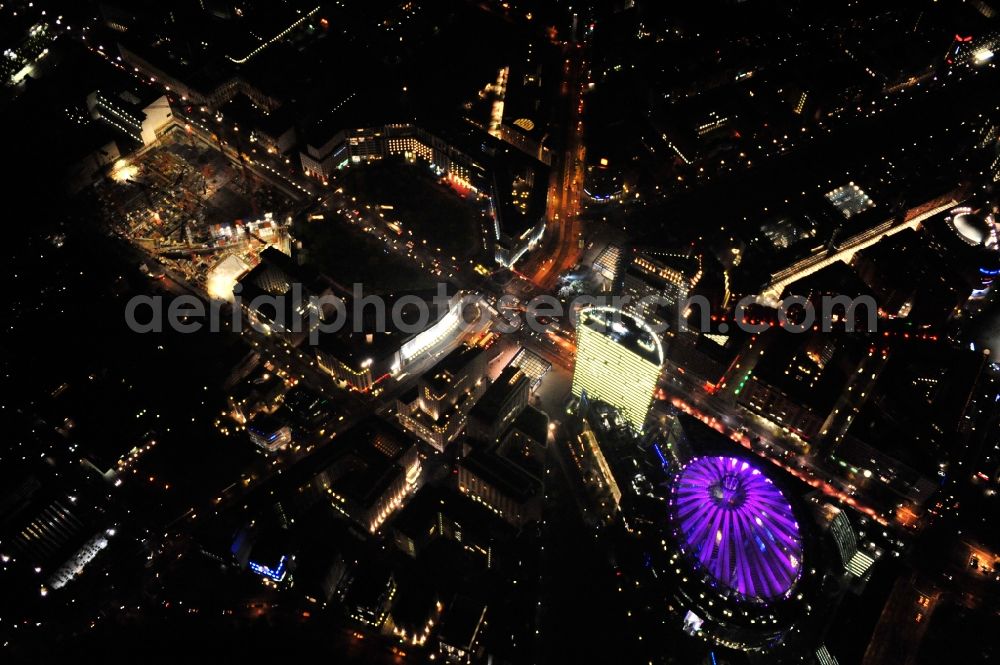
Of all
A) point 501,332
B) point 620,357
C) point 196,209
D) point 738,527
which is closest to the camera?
point 738,527

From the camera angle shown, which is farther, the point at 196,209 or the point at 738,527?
the point at 196,209

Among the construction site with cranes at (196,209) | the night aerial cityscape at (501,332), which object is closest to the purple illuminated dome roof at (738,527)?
the night aerial cityscape at (501,332)

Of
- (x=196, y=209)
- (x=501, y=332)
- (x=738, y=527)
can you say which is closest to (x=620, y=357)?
(x=501, y=332)

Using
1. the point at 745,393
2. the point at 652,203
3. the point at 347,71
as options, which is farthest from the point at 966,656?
the point at 347,71

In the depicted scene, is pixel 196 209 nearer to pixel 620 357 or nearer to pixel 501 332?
pixel 501 332

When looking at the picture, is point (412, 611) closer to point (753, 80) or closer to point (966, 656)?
point (966, 656)

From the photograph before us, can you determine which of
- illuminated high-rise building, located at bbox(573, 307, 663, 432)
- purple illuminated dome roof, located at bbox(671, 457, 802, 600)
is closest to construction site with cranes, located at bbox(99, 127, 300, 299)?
illuminated high-rise building, located at bbox(573, 307, 663, 432)
